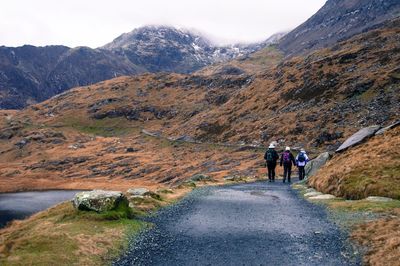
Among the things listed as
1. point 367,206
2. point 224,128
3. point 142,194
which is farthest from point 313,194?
point 224,128

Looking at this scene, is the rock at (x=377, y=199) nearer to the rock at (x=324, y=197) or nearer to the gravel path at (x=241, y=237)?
the gravel path at (x=241, y=237)

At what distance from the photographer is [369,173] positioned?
2539cm

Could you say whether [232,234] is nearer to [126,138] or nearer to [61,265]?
[61,265]

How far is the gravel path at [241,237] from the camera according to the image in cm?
1494

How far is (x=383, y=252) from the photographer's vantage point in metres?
13.4

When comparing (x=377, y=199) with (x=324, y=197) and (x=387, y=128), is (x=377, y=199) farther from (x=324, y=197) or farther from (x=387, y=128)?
(x=387, y=128)

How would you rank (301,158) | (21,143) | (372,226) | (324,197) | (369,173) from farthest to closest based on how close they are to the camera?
(21,143) → (301,158) → (324,197) → (369,173) → (372,226)

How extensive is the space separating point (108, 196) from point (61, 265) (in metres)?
7.26

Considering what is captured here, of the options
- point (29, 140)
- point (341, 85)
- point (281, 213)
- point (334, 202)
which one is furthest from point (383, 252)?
point (29, 140)

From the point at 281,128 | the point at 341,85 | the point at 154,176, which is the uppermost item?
the point at 341,85

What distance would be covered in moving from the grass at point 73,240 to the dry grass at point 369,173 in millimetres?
14241

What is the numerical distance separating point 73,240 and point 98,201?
4.51 meters

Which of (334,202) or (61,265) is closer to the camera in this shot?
(61,265)

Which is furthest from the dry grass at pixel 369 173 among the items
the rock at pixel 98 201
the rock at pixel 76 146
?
the rock at pixel 76 146
